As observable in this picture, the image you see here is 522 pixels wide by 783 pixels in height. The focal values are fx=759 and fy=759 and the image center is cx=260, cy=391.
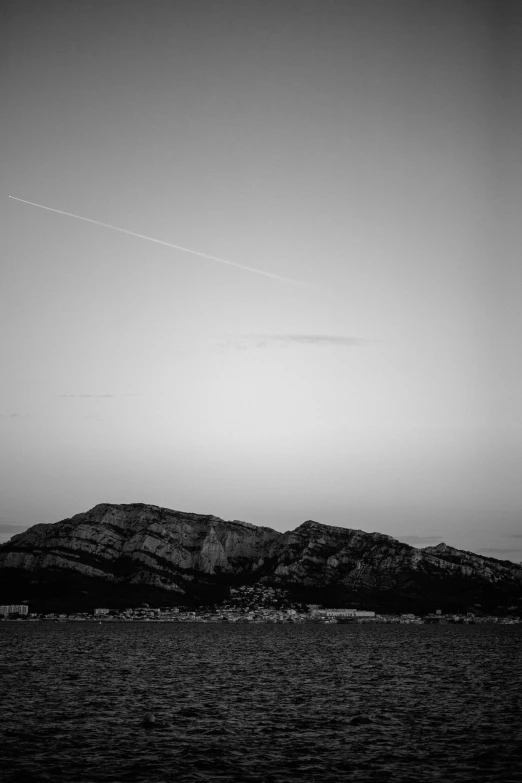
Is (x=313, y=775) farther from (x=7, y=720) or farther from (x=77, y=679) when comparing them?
(x=77, y=679)

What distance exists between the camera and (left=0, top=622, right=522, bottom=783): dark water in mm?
47031

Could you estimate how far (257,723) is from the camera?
62906 millimetres

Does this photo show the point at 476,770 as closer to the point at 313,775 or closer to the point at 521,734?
the point at 313,775

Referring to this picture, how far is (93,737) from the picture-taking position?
55594 millimetres

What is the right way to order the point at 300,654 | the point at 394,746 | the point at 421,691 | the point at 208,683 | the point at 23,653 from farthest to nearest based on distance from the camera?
1. the point at 300,654
2. the point at 23,653
3. the point at 208,683
4. the point at 421,691
5. the point at 394,746

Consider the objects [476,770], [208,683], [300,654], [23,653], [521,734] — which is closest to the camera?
[476,770]

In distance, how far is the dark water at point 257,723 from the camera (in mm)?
47031

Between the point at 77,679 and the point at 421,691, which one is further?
the point at 77,679

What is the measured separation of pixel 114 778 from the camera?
44250 mm

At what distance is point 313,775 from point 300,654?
4411 inches

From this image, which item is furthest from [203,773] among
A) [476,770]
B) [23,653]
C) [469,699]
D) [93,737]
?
[23,653]

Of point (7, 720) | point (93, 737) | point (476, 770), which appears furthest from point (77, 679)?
point (476, 770)

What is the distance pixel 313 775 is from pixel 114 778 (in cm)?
1179

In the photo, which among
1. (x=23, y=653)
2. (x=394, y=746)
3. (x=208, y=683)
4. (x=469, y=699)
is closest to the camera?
(x=394, y=746)
